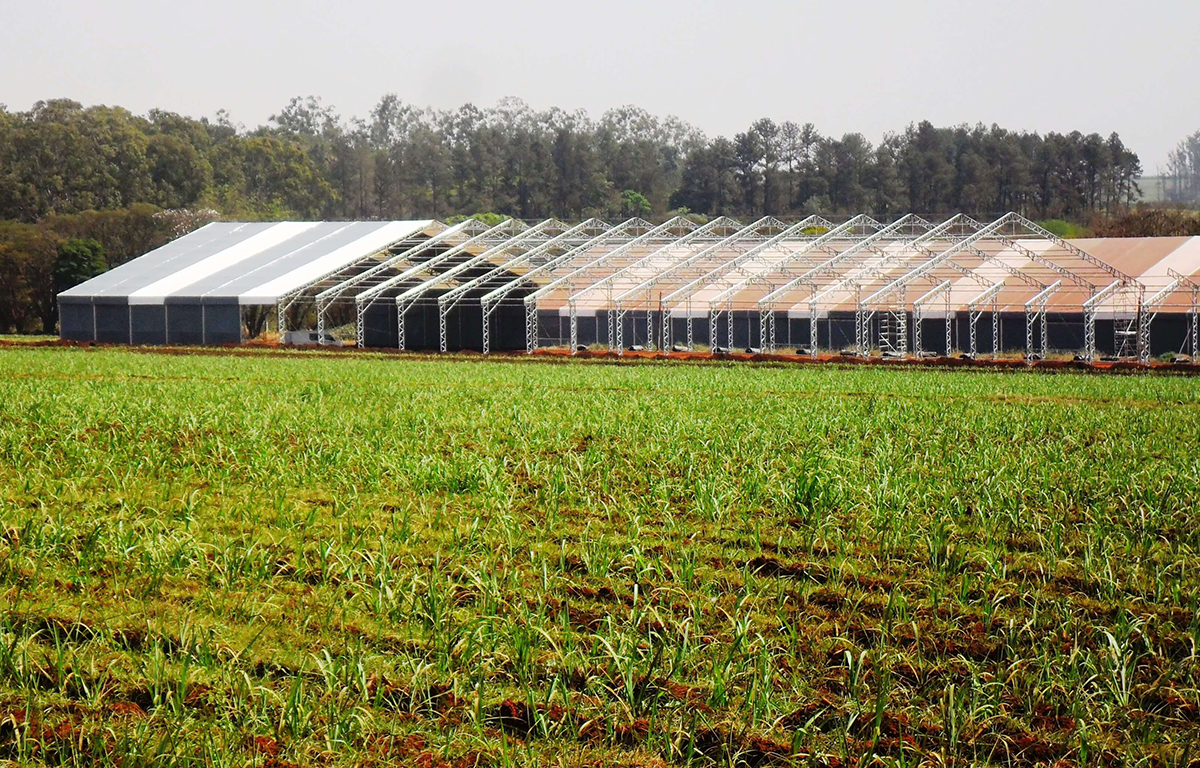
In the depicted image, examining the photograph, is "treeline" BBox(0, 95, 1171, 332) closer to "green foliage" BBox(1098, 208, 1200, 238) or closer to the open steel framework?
"green foliage" BBox(1098, 208, 1200, 238)

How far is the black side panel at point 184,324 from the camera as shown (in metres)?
46.3

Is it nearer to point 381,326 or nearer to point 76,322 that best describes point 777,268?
point 381,326

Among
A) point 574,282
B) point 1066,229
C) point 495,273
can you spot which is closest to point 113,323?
point 495,273

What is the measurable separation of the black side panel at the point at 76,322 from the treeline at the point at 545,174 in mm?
30364

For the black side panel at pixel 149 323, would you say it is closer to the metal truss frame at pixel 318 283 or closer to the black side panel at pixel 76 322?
the black side panel at pixel 76 322

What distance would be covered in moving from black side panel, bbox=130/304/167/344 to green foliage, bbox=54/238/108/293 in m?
11.1

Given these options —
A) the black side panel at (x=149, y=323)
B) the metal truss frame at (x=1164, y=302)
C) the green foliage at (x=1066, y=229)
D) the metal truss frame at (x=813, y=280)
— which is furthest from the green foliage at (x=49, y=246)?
the green foliage at (x=1066, y=229)

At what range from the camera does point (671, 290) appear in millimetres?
45062

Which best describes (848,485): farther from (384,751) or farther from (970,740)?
(384,751)

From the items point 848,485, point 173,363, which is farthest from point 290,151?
point 848,485

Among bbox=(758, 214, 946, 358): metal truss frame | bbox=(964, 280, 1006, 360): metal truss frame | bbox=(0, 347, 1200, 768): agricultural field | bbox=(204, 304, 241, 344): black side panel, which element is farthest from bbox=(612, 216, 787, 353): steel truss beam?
bbox=(0, 347, 1200, 768): agricultural field

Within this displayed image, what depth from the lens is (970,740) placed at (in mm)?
5309

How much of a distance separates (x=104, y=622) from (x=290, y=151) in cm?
8928

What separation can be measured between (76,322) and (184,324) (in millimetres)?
4819
